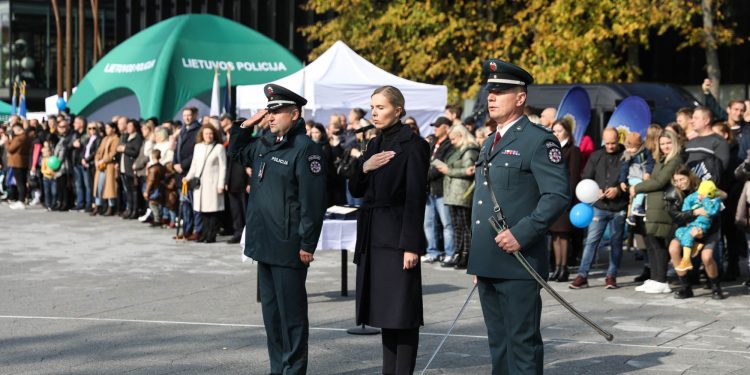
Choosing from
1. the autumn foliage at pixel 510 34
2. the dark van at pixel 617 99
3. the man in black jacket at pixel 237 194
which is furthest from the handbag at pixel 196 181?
the autumn foliage at pixel 510 34

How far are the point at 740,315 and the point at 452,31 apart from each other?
18.3 m

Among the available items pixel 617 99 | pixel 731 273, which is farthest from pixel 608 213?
pixel 617 99

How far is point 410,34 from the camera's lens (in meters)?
29.5

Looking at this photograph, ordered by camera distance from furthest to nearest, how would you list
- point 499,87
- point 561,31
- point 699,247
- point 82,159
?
1. point 561,31
2. point 82,159
3. point 699,247
4. point 499,87

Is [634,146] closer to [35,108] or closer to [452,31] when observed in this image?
[452,31]

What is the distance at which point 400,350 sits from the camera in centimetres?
709

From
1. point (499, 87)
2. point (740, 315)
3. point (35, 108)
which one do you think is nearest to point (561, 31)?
point (740, 315)

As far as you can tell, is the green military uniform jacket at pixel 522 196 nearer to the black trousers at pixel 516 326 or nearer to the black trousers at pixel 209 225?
the black trousers at pixel 516 326

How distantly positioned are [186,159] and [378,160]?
11.4 meters

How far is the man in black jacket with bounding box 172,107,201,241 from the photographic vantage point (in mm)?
17391

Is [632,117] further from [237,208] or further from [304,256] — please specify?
[304,256]

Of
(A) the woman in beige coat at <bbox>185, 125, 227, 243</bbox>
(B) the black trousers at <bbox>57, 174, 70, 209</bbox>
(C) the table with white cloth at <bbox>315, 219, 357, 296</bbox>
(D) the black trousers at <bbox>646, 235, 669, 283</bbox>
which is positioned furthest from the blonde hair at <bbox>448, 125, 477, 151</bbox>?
(B) the black trousers at <bbox>57, 174, 70, 209</bbox>

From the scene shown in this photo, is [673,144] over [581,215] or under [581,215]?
over

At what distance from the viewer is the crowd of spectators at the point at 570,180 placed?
11.7 m
